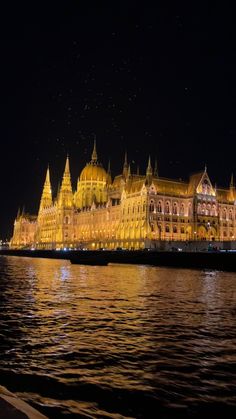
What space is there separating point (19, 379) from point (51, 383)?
33.2 inches

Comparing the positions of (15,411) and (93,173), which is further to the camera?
(93,173)

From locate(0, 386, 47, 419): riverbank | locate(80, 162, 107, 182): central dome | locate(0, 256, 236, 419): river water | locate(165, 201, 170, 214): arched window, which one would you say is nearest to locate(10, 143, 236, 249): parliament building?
locate(165, 201, 170, 214): arched window

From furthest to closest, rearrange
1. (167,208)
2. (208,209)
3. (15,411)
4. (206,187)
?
1. (206,187)
2. (208,209)
3. (167,208)
4. (15,411)

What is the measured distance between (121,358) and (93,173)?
159 m

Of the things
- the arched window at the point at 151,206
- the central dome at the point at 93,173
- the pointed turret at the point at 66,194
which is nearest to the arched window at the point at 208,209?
the arched window at the point at 151,206

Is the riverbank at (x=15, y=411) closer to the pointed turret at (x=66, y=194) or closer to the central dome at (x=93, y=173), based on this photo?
the central dome at (x=93, y=173)

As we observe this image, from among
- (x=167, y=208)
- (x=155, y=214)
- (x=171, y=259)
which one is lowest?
(x=171, y=259)

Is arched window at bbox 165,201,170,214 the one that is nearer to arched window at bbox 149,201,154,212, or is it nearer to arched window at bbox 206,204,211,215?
arched window at bbox 149,201,154,212

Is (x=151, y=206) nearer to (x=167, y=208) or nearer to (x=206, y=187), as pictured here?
(x=167, y=208)

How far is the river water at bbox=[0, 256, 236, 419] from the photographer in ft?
29.0

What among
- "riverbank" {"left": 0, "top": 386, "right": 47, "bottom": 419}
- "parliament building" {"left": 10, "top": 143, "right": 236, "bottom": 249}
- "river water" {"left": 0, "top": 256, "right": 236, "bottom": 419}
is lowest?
"river water" {"left": 0, "top": 256, "right": 236, "bottom": 419}

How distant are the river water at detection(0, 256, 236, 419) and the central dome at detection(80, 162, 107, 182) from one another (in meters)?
147

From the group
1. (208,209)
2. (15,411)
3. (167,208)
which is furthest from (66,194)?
(15,411)

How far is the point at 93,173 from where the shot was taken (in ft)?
557
